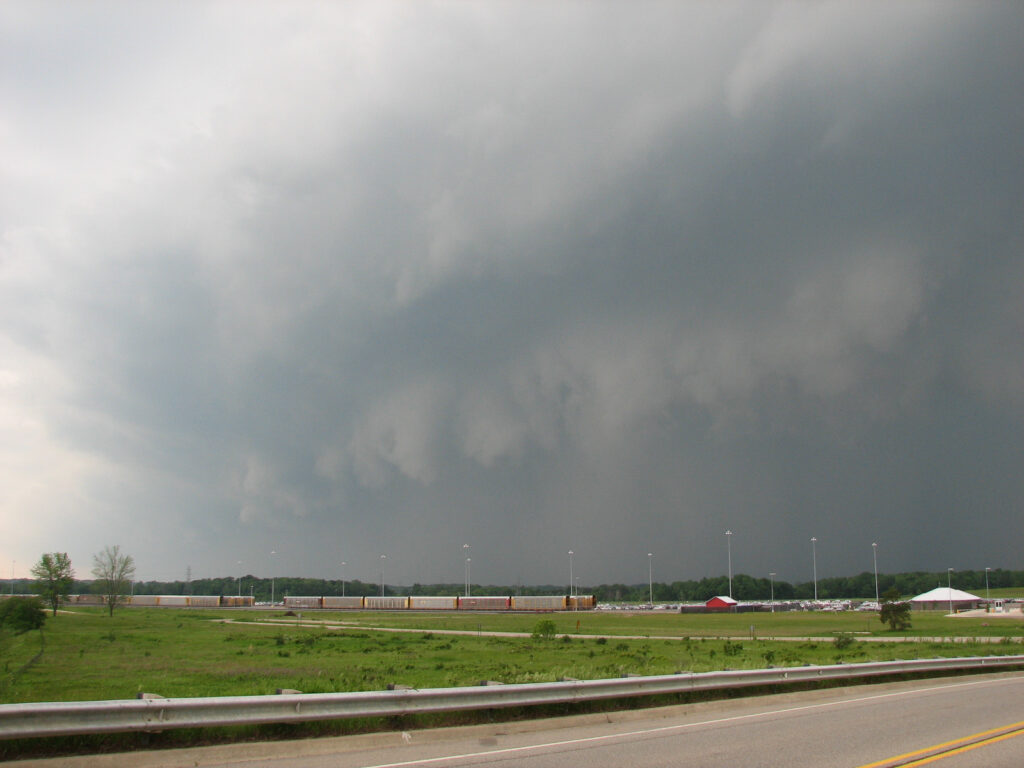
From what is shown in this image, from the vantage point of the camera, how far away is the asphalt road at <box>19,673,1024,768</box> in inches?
456

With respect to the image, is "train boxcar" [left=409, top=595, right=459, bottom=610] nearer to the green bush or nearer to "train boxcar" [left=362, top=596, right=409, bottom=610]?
"train boxcar" [left=362, top=596, right=409, bottom=610]

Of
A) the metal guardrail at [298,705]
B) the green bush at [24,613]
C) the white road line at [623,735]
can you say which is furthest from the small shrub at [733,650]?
the green bush at [24,613]

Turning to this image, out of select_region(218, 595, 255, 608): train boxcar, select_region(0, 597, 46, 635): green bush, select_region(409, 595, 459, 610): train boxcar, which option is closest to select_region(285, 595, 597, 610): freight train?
select_region(409, 595, 459, 610): train boxcar

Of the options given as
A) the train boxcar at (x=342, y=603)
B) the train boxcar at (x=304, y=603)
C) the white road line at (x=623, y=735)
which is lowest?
the train boxcar at (x=304, y=603)

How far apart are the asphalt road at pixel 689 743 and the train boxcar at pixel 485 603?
437 ft

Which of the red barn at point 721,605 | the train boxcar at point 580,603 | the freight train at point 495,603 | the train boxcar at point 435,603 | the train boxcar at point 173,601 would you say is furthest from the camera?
the train boxcar at point 173,601

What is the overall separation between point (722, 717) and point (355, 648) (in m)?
33.9

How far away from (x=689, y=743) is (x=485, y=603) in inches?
5639

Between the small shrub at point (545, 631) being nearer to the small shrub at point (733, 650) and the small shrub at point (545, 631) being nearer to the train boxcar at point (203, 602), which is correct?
the small shrub at point (733, 650)

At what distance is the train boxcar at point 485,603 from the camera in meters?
148

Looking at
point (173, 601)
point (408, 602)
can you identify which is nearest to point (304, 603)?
point (408, 602)

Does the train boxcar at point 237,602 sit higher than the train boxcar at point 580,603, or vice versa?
the train boxcar at point 580,603

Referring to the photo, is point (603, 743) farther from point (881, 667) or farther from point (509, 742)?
point (881, 667)

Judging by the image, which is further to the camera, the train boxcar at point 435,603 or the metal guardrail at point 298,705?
the train boxcar at point 435,603
